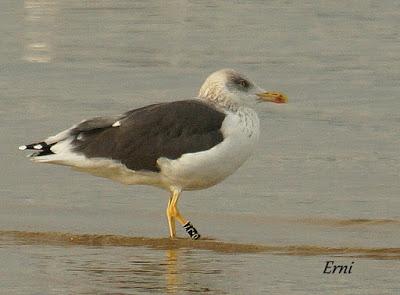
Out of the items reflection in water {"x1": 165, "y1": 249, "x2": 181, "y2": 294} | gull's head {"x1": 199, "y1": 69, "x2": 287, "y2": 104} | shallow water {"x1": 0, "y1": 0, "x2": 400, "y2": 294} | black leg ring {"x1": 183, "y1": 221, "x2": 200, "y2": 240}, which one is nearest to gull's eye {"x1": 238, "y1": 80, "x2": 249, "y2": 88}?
gull's head {"x1": 199, "y1": 69, "x2": 287, "y2": 104}

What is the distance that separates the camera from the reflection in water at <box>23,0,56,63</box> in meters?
19.4

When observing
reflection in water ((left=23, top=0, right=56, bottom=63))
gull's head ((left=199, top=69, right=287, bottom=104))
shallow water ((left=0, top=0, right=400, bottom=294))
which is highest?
gull's head ((left=199, top=69, right=287, bottom=104))

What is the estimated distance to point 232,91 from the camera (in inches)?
459

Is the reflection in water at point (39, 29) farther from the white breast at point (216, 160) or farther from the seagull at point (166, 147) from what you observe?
the white breast at point (216, 160)

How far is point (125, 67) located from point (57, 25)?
406 centimetres

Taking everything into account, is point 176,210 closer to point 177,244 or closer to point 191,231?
point 191,231

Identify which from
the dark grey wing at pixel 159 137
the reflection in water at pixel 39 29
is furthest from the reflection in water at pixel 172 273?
the reflection in water at pixel 39 29

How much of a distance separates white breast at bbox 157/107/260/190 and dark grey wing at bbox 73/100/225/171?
0.06 metres

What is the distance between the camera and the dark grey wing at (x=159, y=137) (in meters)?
11.2

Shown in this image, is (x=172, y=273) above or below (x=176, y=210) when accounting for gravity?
above

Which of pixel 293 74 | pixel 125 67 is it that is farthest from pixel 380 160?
pixel 125 67

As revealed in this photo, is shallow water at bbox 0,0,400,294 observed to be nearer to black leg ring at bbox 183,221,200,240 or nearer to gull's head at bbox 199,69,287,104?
black leg ring at bbox 183,221,200,240

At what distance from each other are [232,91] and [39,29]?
10.8m

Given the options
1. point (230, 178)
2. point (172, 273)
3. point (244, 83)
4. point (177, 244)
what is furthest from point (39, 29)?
point (172, 273)
